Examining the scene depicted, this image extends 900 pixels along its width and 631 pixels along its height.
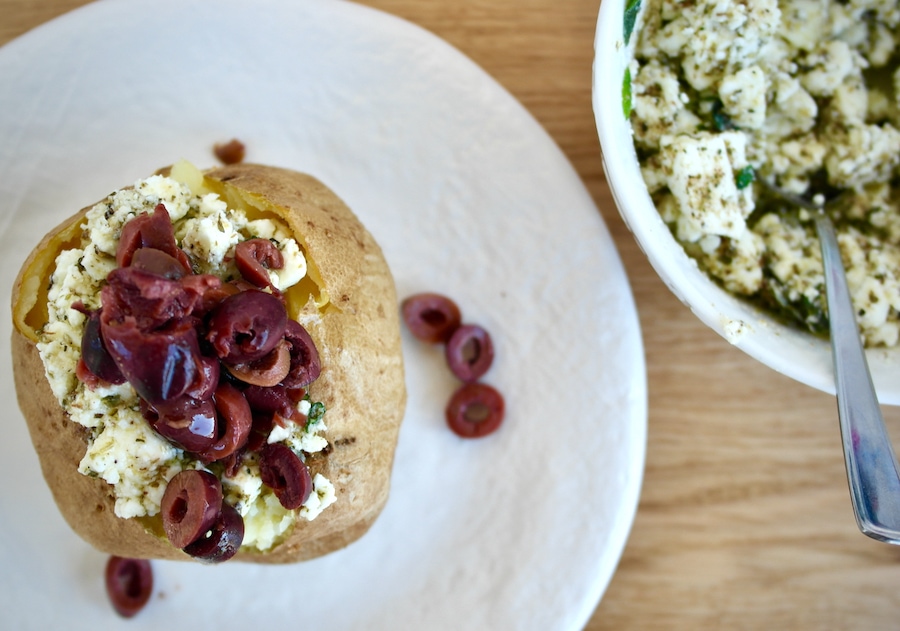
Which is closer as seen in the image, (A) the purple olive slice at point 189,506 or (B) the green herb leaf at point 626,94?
(A) the purple olive slice at point 189,506

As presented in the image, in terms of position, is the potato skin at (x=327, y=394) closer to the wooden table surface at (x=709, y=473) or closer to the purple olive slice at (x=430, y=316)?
the purple olive slice at (x=430, y=316)

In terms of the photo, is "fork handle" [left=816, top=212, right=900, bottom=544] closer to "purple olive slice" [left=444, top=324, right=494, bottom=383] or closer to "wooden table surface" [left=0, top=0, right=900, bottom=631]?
"wooden table surface" [left=0, top=0, right=900, bottom=631]

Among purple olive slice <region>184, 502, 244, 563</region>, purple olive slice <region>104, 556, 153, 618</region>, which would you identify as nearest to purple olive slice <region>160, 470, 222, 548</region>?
purple olive slice <region>184, 502, 244, 563</region>

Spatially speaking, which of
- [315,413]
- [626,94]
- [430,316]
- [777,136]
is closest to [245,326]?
[315,413]

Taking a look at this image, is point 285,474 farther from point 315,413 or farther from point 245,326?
point 245,326

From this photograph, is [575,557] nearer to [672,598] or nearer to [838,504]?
[672,598]

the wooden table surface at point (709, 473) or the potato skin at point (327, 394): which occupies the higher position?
the potato skin at point (327, 394)

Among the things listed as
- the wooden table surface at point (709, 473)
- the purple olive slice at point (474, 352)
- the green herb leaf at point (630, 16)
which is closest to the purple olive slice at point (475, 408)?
the purple olive slice at point (474, 352)
